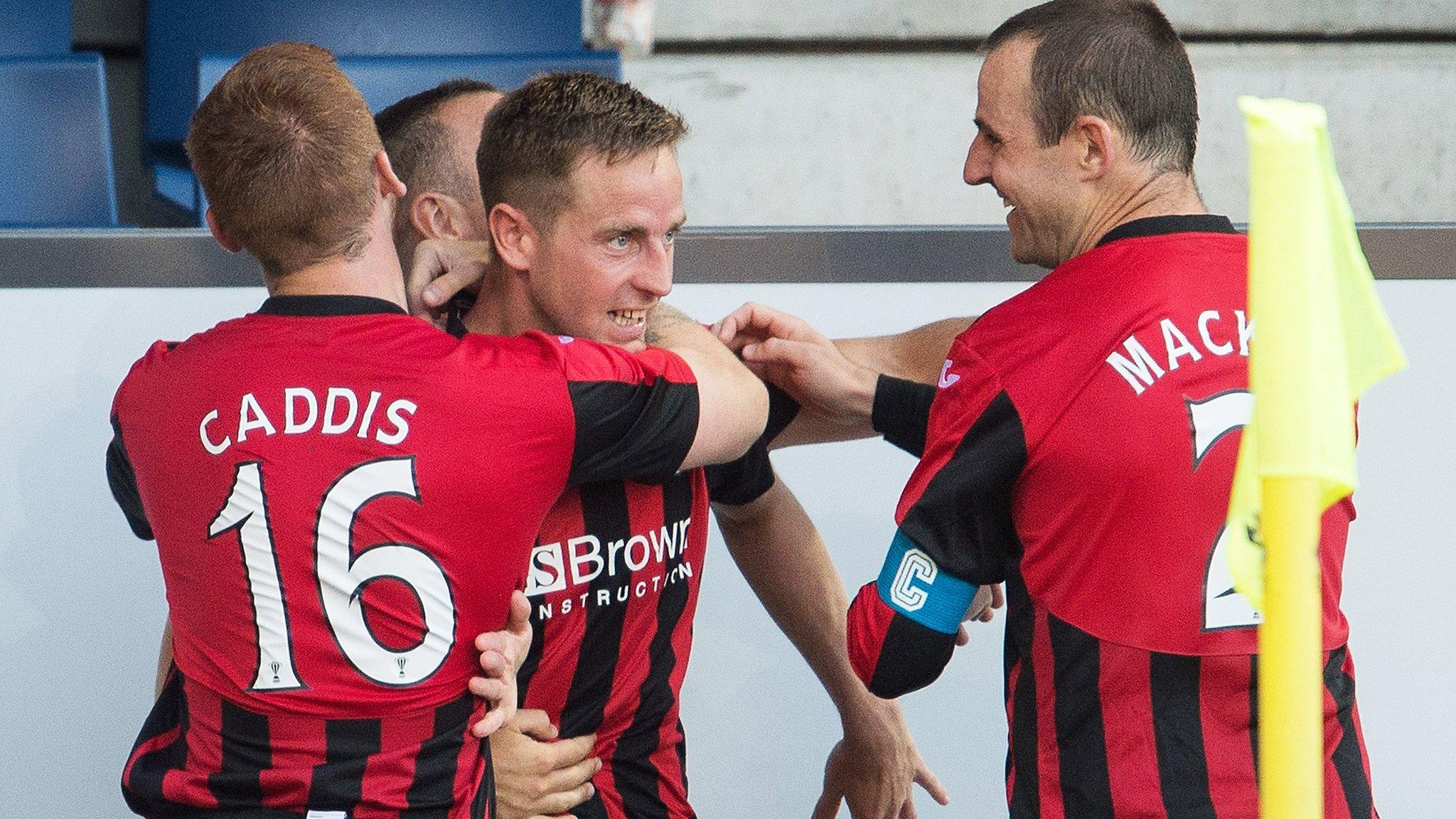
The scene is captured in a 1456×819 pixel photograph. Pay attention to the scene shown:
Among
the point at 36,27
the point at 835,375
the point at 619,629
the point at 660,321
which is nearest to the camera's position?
the point at 619,629

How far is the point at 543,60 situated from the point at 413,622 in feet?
7.97

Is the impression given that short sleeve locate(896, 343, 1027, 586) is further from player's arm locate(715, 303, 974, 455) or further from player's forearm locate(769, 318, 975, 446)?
player's forearm locate(769, 318, 975, 446)

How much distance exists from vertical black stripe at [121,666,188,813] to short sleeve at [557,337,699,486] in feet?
1.77

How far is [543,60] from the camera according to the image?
12.6ft

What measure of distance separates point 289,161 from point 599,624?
0.70 metres

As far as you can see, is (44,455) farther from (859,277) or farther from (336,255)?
(859,277)

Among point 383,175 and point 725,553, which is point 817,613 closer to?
point 725,553

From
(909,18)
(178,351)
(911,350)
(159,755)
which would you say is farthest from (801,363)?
(909,18)

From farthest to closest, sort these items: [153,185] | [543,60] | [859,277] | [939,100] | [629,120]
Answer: [939,100] < [153,185] < [543,60] < [859,277] < [629,120]

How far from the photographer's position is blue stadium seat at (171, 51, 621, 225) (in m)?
3.61

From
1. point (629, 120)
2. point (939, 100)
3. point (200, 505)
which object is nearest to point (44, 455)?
point (200, 505)

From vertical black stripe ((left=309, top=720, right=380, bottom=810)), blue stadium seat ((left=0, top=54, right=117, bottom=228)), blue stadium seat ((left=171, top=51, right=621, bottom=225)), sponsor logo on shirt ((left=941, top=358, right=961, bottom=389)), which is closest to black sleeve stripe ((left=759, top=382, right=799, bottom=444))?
sponsor logo on shirt ((left=941, top=358, right=961, bottom=389))

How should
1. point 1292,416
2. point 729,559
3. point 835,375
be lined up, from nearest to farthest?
point 1292,416 < point 835,375 < point 729,559

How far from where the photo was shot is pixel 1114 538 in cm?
170
